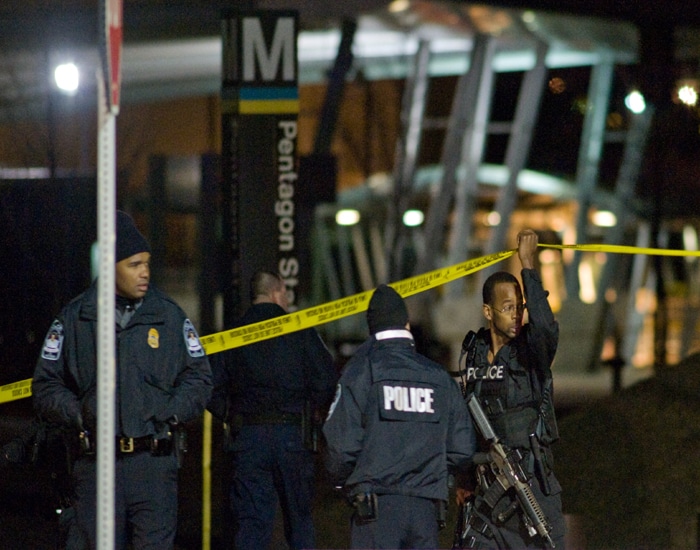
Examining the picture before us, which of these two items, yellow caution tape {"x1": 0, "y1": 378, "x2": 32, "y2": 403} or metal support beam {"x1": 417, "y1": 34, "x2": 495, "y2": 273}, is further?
metal support beam {"x1": 417, "y1": 34, "x2": 495, "y2": 273}

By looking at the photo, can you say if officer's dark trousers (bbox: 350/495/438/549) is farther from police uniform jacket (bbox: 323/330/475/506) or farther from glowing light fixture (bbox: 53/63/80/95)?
glowing light fixture (bbox: 53/63/80/95)

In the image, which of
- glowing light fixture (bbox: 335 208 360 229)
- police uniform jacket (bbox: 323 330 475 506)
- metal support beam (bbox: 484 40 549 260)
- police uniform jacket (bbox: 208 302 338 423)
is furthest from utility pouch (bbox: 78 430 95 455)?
glowing light fixture (bbox: 335 208 360 229)

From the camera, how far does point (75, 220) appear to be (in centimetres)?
A: 880

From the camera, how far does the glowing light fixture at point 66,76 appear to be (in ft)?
43.5

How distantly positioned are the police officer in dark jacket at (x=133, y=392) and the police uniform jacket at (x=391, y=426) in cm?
79

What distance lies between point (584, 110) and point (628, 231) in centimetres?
316

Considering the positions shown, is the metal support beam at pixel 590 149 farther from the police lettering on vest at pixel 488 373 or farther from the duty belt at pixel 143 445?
the duty belt at pixel 143 445

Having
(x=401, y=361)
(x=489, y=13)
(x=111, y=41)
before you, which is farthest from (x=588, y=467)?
(x=489, y=13)

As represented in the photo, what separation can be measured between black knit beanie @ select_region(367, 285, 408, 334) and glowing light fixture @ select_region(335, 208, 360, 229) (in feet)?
71.6

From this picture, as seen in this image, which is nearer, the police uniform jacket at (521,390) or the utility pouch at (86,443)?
the utility pouch at (86,443)

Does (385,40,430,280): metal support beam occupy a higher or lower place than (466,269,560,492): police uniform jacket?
higher

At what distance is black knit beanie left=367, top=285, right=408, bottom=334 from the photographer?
5012mm

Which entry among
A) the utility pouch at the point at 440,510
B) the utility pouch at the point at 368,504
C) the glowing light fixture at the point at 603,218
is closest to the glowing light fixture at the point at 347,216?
the glowing light fixture at the point at 603,218

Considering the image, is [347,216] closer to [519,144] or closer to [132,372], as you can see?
[519,144]
